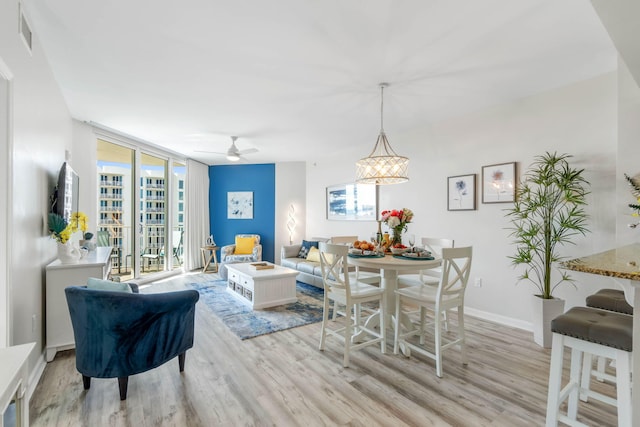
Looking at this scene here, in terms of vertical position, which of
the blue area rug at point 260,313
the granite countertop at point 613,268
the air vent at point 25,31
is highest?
the air vent at point 25,31

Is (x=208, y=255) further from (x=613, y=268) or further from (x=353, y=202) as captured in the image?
(x=613, y=268)

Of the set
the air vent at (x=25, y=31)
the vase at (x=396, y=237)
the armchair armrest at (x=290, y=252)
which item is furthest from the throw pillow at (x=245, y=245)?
the air vent at (x=25, y=31)

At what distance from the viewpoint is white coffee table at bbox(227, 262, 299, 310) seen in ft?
13.3

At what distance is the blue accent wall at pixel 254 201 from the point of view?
7.15 m

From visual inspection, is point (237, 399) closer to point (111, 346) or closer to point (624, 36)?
point (111, 346)

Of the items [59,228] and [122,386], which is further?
[59,228]

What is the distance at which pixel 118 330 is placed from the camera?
1990 millimetres

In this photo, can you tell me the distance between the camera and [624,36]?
5.44ft

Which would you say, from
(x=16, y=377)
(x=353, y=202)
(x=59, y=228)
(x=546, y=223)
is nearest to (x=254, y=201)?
(x=353, y=202)

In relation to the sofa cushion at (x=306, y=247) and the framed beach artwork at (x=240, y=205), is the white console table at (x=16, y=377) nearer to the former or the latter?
the sofa cushion at (x=306, y=247)

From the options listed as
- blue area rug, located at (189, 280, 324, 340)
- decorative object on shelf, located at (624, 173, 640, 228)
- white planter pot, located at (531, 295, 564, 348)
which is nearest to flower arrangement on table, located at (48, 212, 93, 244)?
blue area rug, located at (189, 280, 324, 340)

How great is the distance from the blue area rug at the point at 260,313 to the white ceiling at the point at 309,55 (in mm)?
2584

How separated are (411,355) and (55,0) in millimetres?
3740

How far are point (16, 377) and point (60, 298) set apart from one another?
6.48 feet
